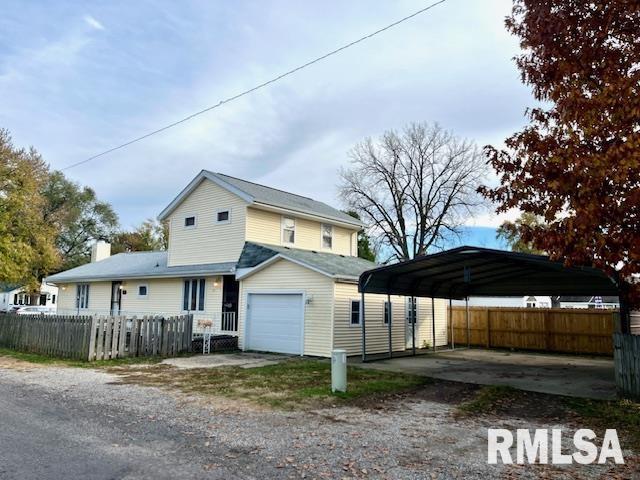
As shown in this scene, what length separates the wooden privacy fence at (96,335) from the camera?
1387cm

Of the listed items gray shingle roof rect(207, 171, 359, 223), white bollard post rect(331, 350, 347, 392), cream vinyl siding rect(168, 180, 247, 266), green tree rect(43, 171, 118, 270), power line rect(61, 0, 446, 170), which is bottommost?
white bollard post rect(331, 350, 347, 392)

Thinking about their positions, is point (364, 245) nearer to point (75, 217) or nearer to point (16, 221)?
point (16, 221)

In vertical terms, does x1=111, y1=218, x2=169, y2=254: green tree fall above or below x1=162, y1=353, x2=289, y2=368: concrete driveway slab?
above

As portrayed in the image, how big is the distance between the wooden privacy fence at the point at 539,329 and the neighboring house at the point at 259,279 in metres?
1.55

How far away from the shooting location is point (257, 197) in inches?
768

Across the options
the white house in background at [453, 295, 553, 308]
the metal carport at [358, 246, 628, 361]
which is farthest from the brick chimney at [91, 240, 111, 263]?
the white house in background at [453, 295, 553, 308]

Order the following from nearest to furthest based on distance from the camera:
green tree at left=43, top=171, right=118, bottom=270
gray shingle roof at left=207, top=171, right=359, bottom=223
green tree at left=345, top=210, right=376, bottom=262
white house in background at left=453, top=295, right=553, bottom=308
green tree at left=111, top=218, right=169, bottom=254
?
gray shingle roof at left=207, top=171, right=359, bottom=223
white house in background at left=453, top=295, right=553, bottom=308
green tree at left=345, top=210, right=376, bottom=262
green tree at left=43, top=171, right=118, bottom=270
green tree at left=111, top=218, right=169, bottom=254

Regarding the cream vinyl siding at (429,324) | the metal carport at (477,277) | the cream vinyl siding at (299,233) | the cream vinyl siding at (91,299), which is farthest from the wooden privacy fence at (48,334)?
the cream vinyl siding at (429,324)

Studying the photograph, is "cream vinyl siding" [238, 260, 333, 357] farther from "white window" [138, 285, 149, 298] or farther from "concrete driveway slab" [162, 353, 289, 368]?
"white window" [138, 285, 149, 298]

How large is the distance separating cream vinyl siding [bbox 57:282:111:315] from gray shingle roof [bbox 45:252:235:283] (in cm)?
60

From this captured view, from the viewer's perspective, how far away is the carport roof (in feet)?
42.9

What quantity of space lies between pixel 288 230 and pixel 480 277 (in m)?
8.26
